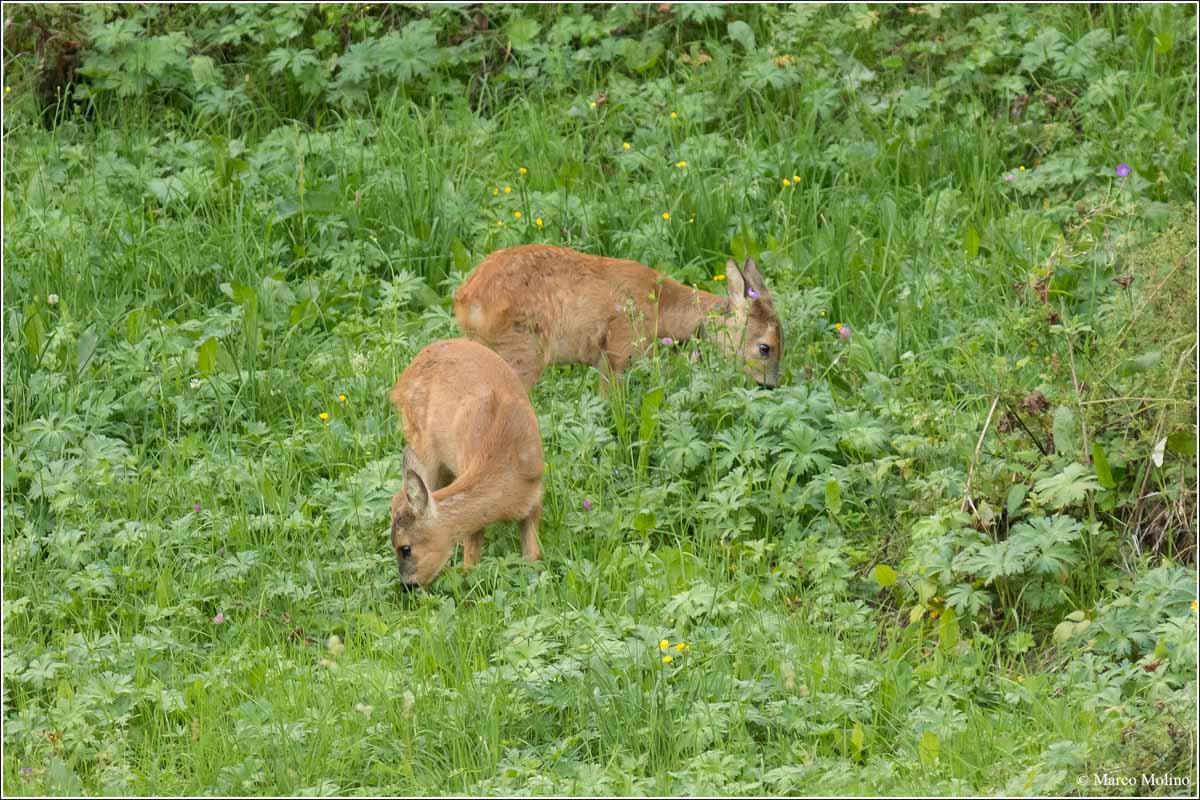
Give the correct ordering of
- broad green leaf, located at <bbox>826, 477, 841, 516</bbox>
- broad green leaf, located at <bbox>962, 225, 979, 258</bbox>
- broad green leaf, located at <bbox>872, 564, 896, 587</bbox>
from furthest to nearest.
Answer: broad green leaf, located at <bbox>962, 225, 979, 258</bbox> < broad green leaf, located at <bbox>826, 477, 841, 516</bbox> < broad green leaf, located at <bbox>872, 564, 896, 587</bbox>

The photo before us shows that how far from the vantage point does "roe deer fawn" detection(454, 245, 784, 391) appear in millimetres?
8555

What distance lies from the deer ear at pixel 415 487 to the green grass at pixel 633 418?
32 centimetres

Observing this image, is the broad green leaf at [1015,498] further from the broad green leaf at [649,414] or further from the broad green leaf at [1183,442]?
the broad green leaf at [649,414]

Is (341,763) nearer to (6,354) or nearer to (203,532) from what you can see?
(203,532)

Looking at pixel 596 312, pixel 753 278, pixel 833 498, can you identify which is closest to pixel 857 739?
pixel 833 498

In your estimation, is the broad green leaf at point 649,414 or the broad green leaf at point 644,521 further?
the broad green leaf at point 649,414

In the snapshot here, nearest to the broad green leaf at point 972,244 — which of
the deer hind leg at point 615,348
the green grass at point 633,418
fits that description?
the green grass at point 633,418

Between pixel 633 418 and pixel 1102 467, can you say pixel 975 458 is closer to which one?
pixel 1102 467

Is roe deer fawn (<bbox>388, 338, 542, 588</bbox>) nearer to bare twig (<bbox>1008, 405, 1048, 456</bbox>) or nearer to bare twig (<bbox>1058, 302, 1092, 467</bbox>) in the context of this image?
bare twig (<bbox>1008, 405, 1048, 456</bbox>)

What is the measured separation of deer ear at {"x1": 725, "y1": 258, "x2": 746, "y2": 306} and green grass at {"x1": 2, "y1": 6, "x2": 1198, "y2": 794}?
297 mm

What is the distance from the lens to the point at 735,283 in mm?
8766

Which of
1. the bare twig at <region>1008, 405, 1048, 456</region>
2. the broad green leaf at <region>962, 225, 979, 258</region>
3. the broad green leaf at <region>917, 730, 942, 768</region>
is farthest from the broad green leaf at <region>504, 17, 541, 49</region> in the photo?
the broad green leaf at <region>917, 730, 942, 768</region>

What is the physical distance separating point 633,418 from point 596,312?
2.94 ft

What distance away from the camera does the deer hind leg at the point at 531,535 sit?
23.8 ft
